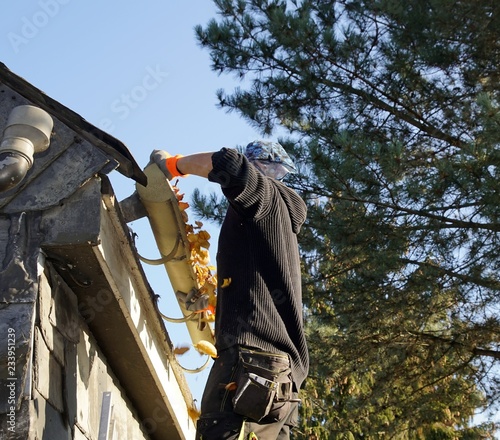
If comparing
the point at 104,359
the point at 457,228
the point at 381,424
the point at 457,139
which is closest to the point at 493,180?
the point at 457,228

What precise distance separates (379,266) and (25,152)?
5.21 m

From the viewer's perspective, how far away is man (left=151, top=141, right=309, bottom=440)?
3.18 meters

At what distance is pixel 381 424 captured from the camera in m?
8.91

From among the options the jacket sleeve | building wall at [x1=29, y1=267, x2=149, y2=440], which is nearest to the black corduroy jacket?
the jacket sleeve

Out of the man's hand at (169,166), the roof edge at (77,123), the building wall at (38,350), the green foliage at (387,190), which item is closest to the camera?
the building wall at (38,350)

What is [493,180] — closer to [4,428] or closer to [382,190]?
[382,190]

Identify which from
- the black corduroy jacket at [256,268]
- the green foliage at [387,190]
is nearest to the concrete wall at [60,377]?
the black corduroy jacket at [256,268]

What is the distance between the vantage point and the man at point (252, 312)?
318 centimetres

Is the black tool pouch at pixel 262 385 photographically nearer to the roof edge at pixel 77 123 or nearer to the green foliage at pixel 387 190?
the roof edge at pixel 77 123

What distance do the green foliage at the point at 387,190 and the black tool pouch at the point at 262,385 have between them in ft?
13.9

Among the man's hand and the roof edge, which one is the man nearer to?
the man's hand

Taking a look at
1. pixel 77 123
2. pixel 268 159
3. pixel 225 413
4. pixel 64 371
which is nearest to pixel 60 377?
pixel 64 371

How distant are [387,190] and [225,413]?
185 inches

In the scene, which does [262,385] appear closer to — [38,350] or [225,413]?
[225,413]
